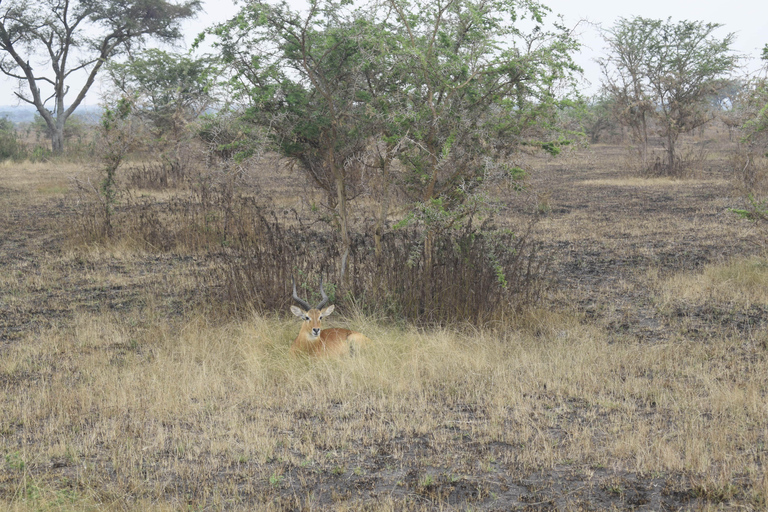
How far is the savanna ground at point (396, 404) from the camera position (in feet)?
12.8

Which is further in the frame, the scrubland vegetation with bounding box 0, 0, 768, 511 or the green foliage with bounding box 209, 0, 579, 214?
the green foliage with bounding box 209, 0, 579, 214

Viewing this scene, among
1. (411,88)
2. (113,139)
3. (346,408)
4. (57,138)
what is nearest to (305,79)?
(411,88)

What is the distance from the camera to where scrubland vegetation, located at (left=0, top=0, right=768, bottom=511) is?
4.06m

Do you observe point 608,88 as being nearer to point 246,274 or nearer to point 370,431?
point 246,274

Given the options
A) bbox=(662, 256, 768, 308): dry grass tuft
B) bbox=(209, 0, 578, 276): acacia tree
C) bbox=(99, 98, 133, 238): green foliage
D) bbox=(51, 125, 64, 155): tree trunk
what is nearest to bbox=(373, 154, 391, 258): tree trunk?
bbox=(209, 0, 578, 276): acacia tree

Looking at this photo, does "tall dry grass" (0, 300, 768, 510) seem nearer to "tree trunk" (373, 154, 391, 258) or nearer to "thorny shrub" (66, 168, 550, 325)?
"thorny shrub" (66, 168, 550, 325)

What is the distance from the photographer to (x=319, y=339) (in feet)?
19.5

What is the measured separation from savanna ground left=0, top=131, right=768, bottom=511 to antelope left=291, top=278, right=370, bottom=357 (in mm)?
143

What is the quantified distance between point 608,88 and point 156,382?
20.7 meters

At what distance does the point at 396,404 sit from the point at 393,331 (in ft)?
4.99

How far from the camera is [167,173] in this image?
1958cm

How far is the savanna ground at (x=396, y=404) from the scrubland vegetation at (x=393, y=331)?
0.02 metres

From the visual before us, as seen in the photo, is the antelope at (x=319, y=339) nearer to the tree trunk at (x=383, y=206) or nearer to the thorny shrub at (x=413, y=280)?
the thorny shrub at (x=413, y=280)

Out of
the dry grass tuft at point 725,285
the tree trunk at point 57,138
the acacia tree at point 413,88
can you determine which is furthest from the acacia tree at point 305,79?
the tree trunk at point 57,138
